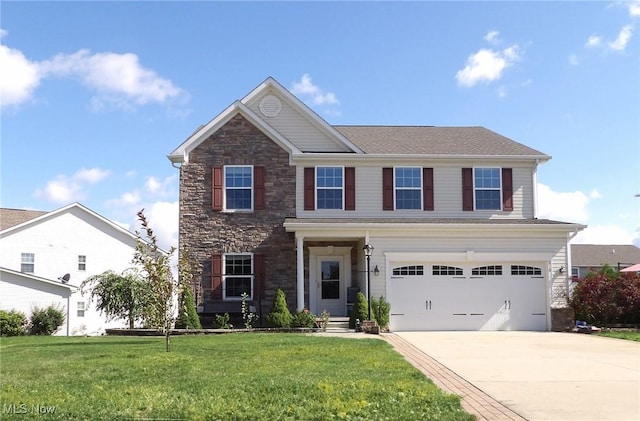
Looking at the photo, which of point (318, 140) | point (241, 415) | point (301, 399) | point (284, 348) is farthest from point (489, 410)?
point (318, 140)

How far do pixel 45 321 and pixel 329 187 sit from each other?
12.0 meters

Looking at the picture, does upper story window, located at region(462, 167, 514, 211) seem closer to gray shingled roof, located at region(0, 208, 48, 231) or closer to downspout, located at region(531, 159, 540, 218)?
downspout, located at region(531, 159, 540, 218)

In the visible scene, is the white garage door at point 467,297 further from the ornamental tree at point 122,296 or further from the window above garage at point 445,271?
the ornamental tree at point 122,296

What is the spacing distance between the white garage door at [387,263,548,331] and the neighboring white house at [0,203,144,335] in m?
14.0

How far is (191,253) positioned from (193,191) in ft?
7.14

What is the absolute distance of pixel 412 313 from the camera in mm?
20391

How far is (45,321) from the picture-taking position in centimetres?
2323

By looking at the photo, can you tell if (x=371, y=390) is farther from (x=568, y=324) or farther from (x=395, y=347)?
(x=568, y=324)

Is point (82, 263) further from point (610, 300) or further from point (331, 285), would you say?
point (610, 300)

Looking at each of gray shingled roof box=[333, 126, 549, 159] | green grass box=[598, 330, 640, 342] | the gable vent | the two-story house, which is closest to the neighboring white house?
the two-story house

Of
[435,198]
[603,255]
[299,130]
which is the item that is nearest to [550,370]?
[435,198]

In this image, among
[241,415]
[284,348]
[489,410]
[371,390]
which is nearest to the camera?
[241,415]

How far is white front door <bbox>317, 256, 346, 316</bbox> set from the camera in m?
21.5

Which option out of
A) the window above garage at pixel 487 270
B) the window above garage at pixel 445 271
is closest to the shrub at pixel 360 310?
the window above garage at pixel 445 271
